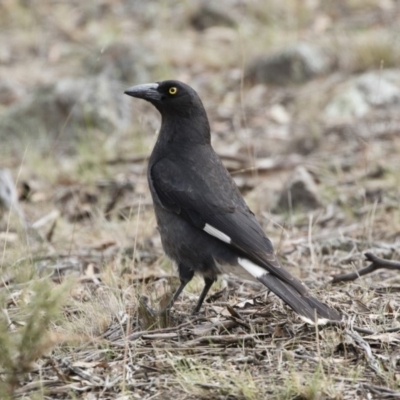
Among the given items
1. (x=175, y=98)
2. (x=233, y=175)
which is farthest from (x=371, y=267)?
(x=233, y=175)

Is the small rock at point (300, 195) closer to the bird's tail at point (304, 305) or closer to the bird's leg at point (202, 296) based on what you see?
the bird's leg at point (202, 296)

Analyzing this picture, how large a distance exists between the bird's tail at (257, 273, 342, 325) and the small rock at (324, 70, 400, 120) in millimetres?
4810

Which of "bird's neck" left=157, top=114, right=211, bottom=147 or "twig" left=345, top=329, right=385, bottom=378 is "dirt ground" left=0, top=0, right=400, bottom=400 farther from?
"bird's neck" left=157, top=114, right=211, bottom=147

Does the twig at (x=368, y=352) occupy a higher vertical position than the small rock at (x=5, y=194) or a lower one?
higher

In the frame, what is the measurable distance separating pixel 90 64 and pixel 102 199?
404cm

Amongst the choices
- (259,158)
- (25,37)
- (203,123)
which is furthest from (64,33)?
(203,123)

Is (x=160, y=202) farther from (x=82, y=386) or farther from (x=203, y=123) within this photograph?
(x=82, y=386)

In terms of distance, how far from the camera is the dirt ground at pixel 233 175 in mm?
3410

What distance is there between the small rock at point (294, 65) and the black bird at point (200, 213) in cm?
492

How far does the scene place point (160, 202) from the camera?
446cm

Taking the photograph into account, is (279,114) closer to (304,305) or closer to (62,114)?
(62,114)

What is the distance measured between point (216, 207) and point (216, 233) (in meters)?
0.14

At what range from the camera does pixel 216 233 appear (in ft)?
13.7

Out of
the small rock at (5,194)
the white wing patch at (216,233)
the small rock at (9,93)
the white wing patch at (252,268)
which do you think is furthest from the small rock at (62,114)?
the white wing patch at (252,268)
